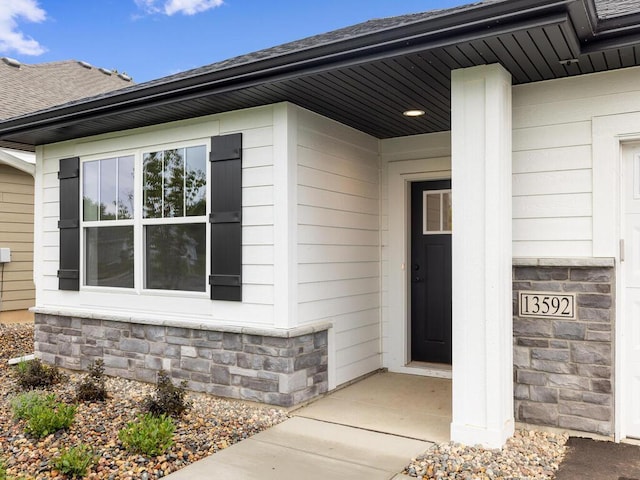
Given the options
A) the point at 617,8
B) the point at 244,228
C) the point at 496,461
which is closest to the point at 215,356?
the point at 244,228

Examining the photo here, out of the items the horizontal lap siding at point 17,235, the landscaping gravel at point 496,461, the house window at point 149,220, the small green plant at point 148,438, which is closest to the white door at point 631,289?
the landscaping gravel at point 496,461

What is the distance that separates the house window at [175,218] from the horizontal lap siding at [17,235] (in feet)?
13.8

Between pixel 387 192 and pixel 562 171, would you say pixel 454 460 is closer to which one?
pixel 562 171

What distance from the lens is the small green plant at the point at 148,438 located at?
321cm

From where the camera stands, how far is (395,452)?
333 cm

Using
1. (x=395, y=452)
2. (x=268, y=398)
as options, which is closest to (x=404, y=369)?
(x=268, y=398)

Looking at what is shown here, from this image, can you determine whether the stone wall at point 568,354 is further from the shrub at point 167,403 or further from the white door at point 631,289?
the shrub at point 167,403

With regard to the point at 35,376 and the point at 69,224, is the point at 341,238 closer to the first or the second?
the point at 69,224

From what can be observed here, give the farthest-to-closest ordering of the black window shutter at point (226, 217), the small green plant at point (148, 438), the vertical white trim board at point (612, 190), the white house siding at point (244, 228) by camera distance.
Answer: the black window shutter at point (226, 217)
the white house siding at point (244, 228)
the vertical white trim board at point (612, 190)
the small green plant at point (148, 438)

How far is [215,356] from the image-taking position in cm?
450

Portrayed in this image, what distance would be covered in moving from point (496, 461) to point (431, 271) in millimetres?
2522

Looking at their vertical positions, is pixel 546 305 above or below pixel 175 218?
below

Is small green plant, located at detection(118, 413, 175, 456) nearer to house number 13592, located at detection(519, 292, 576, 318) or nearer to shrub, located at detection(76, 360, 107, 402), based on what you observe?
shrub, located at detection(76, 360, 107, 402)

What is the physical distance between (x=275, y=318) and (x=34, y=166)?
374 cm
